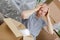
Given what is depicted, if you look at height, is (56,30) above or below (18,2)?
below

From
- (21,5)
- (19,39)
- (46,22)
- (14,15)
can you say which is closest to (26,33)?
(19,39)

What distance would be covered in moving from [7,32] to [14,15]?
11.1 inches

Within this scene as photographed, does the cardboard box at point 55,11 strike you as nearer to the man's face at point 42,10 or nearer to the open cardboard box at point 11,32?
the man's face at point 42,10

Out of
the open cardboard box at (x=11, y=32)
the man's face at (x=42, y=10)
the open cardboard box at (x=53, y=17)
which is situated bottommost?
the open cardboard box at (x=53, y=17)

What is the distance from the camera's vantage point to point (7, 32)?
1.02m

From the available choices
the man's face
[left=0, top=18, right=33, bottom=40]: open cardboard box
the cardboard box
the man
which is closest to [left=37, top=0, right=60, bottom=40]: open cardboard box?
the cardboard box

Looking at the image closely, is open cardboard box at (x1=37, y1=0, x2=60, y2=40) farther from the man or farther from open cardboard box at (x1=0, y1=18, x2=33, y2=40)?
open cardboard box at (x1=0, y1=18, x2=33, y2=40)

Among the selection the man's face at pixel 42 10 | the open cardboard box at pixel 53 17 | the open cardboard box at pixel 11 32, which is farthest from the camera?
the open cardboard box at pixel 53 17

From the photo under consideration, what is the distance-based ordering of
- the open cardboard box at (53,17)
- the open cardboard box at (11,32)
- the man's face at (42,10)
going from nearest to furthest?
the open cardboard box at (11,32), the man's face at (42,10), the open cardboard box at (53,17)

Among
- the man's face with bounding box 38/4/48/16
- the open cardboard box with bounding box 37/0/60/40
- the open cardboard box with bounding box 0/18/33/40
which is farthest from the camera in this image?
the open cardboard box with bounding box 37/0/60/40

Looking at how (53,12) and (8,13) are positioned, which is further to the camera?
(53,12)

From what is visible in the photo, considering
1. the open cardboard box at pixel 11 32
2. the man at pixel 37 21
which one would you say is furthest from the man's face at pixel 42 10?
the open cardboard box at pixel 11 32

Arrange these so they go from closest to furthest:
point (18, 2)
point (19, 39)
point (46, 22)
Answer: point (19, 39), point (18, 2), point (46, 22)

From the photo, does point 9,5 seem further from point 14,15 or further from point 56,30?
point 56,30
